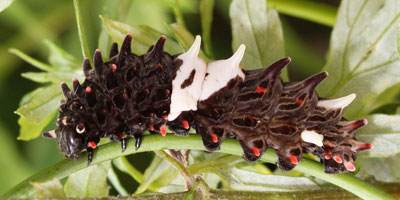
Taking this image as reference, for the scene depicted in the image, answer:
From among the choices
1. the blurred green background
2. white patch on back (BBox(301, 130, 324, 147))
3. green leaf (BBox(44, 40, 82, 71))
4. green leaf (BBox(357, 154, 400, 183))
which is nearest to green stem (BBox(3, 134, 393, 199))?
white patch on back (BBox(301, 130, 324, 147))

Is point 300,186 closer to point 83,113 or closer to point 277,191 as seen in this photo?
point 277,191

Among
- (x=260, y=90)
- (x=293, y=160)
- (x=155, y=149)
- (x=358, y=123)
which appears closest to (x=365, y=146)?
(x=358, y=123)

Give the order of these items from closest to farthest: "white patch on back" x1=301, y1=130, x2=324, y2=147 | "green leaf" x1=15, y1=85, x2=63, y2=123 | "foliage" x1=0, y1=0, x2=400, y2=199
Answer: "white patch on back" x1=301, y1=130, x2=324, y2=147 → "foliage" x1=0, y1=0, x2=400, y2=199 → "green leaf" x1=15, y1=85, x2=63, y2=123

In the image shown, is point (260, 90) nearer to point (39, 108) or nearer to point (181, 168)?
point (181, 168)

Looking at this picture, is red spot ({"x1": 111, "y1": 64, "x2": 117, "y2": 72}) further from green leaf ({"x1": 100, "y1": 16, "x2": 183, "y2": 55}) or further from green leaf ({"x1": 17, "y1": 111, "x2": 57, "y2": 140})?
green leaf ({"x1": 17, "y1": 111, "x2": 57, "y2": 140})

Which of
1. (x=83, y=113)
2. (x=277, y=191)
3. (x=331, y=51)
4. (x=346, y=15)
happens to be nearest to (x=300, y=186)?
(x=277, y=191)

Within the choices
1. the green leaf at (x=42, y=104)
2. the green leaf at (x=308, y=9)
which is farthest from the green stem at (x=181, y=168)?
the green leaf at (x=308, y=9)
